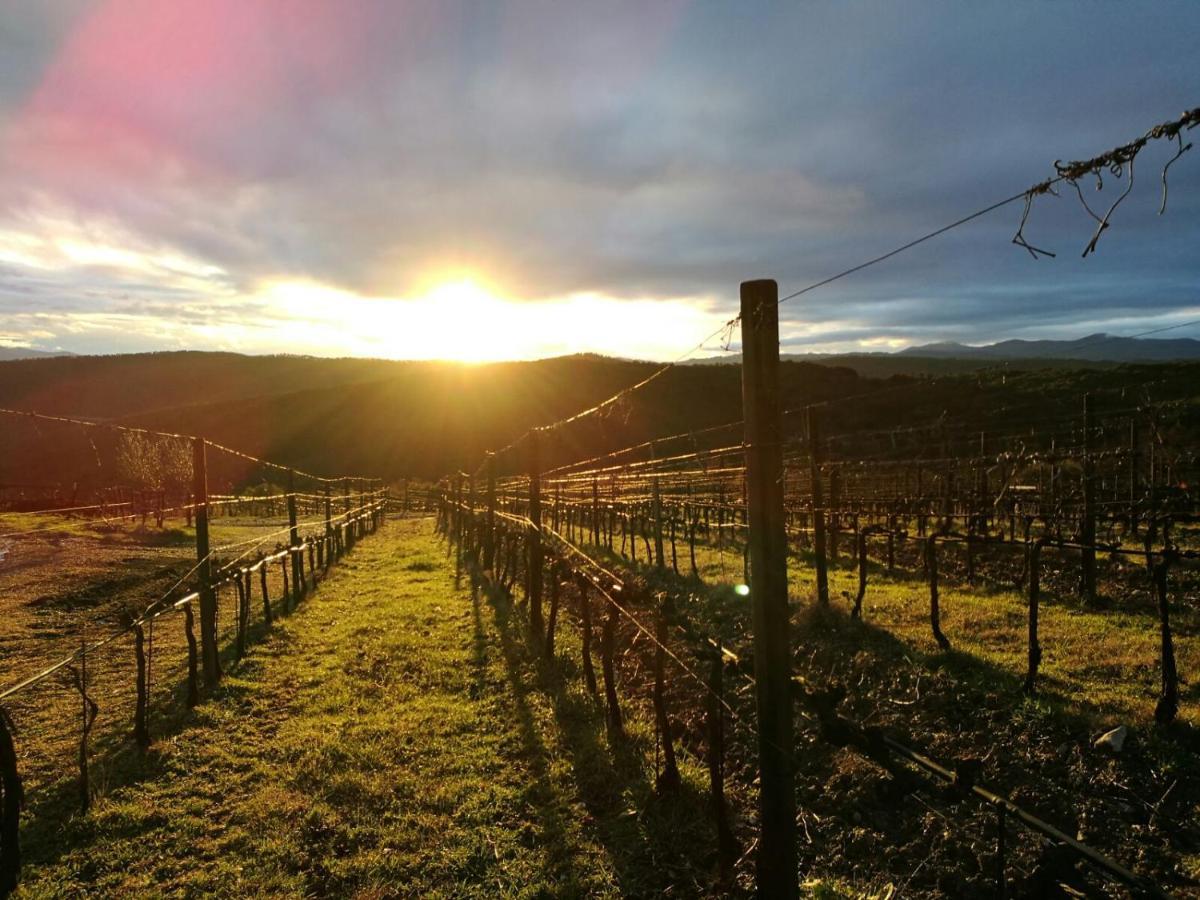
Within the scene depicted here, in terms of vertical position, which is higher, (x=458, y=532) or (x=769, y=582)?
(x=769, y=582)

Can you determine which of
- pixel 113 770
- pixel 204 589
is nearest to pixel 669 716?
pixel 113 770

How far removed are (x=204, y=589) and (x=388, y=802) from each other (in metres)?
4.42

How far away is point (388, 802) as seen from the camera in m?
5.17

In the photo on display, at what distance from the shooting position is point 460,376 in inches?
3698

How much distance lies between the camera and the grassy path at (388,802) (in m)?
4.25

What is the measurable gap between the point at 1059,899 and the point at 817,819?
58.5 inches

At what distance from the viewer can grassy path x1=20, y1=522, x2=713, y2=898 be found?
167 inches

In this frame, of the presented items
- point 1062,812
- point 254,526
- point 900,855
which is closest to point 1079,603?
point 1062,812

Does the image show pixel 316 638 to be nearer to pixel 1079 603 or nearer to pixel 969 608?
pixel 969 608

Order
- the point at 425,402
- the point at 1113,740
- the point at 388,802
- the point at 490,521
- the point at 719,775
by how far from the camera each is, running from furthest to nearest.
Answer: the point at 425,402, the point at 490,521, the point at 388,802, the point at 1113,740, the point at 719,775

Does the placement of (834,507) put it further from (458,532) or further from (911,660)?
(458,532)

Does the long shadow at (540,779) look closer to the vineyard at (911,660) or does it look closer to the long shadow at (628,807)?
the long shadow at (628,807)

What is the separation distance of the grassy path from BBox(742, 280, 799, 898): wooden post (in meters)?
0.91

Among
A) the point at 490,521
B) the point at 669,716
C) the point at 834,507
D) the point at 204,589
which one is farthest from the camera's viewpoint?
the point at 490,521
